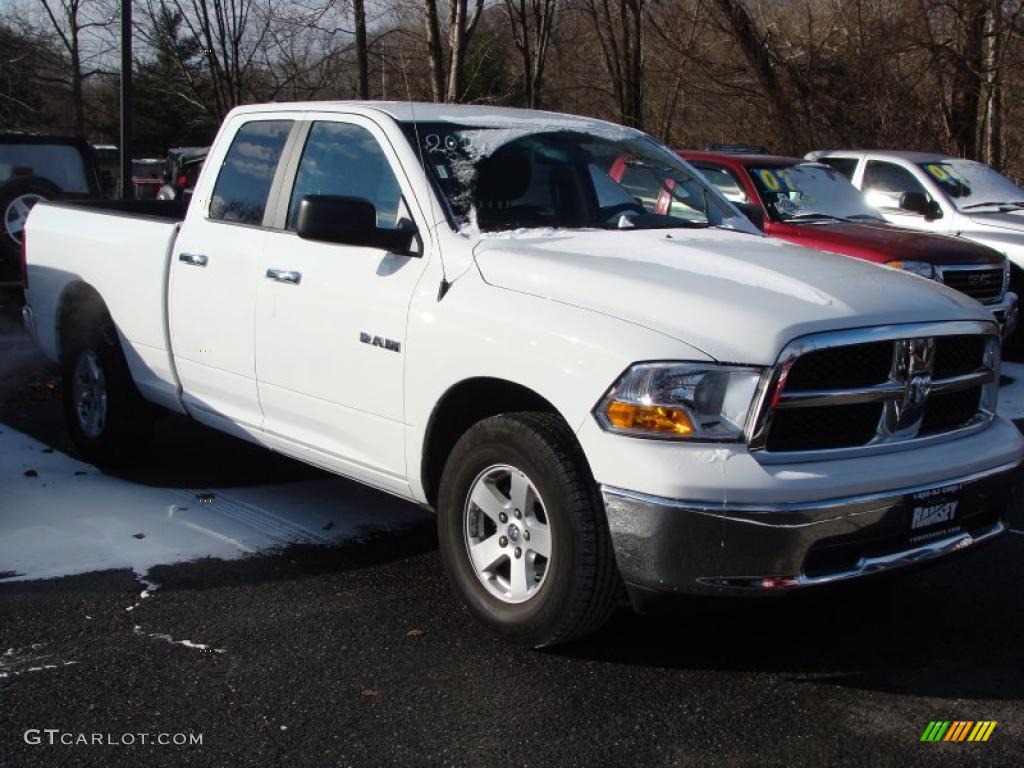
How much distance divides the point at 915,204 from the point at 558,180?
7.20 m

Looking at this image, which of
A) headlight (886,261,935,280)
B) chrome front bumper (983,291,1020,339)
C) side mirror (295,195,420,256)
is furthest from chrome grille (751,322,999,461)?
chrome front bumper (983,291,1020,339)

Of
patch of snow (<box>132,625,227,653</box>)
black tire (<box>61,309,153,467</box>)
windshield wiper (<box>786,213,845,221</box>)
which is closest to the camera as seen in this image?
patch of snow (<box>132,625,227,653</box>)

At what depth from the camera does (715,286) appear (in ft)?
12.9

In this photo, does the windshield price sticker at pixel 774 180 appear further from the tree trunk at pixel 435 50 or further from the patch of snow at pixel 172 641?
the patch of snow at pixel 172 641

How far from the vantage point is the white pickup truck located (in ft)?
11.7

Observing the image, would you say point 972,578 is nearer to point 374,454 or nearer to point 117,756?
point 374,454

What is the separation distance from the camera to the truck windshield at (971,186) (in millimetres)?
11586

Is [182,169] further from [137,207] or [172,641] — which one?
[172,641]

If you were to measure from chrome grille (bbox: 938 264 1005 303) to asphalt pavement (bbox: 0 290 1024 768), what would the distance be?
423cm

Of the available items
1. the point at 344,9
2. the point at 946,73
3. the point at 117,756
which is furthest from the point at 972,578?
the point at 946,73

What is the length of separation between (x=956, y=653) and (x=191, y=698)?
2671mm

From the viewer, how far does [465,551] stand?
13.8 ft

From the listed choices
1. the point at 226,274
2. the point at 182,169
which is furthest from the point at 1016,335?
the point at 182,169

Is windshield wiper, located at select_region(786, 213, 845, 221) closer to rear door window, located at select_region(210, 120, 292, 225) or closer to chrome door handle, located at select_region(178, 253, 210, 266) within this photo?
rear door window, located at select_region(210, 120, 292, 225)
